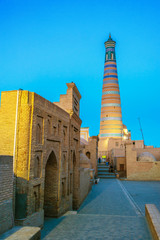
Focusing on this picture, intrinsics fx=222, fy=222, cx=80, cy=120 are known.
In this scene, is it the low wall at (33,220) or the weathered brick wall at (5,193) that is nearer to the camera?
the weathered brick wall at (5,193)

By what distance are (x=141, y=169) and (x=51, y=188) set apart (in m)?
A: 18.4

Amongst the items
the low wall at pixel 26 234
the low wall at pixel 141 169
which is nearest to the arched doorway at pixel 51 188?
the low wall at pixel 26 234

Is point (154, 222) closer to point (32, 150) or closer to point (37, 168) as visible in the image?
point (37, 168)

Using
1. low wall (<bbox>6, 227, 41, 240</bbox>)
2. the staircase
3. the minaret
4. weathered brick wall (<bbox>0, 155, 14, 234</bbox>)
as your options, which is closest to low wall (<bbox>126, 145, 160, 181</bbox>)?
the staircase

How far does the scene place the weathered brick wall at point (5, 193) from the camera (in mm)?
5500

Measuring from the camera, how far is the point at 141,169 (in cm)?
2556

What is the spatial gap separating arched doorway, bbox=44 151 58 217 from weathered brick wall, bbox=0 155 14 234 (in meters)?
3.47

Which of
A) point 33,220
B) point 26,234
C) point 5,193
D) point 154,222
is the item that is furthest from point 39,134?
point 154,222

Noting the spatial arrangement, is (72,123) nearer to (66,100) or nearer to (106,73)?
(66,100)

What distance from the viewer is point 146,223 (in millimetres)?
7902

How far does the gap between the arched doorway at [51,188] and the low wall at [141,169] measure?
58.9 feet

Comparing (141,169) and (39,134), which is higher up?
(39,134)

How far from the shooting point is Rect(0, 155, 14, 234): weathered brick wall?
18.0 feet

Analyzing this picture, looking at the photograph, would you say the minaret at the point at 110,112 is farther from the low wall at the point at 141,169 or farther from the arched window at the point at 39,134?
the arched window at the point at 39,134
